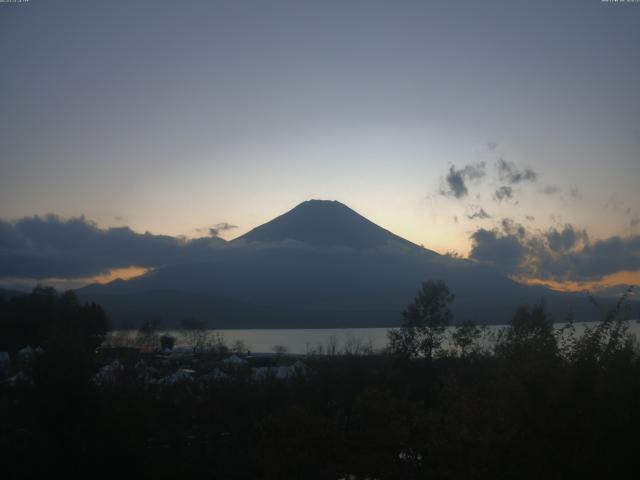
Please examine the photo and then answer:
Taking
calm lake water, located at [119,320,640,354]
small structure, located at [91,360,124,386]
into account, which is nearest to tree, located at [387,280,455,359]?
calm lake water, located at [119,320,640,354]

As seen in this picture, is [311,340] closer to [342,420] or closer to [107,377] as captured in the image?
[107,377]

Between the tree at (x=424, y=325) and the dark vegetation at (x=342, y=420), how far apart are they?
10314 mm

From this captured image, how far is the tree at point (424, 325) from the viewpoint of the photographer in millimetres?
35125

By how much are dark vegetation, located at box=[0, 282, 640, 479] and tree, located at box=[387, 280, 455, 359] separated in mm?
10314

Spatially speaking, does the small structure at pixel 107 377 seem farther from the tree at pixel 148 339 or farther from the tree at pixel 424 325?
the tree at pixel 148 339

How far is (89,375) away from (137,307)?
154m

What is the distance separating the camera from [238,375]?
23312 millimetres

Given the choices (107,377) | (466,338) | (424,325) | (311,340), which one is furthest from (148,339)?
(107,377)

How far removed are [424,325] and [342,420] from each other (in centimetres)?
2337

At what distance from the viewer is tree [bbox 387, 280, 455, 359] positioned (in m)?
35.1

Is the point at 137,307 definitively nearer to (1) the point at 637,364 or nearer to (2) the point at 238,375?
(2) the point at 238,375

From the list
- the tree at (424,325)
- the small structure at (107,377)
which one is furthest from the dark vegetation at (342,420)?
the tree at (424,325)

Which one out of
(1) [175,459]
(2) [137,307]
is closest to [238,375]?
(1) [175,459]

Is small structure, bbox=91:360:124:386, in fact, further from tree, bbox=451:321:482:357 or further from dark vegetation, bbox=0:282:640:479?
tree, bbox=451:321:482:357
